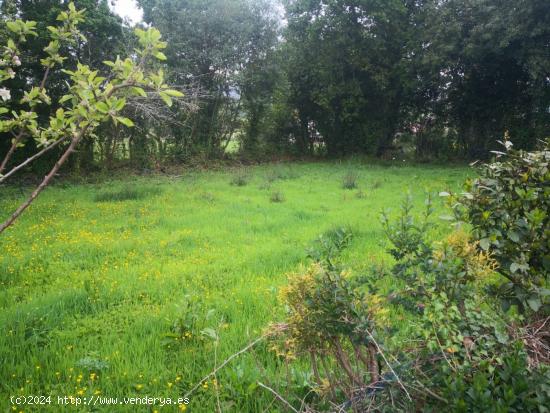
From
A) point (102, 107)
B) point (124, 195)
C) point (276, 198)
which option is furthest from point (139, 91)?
point (124, 195)

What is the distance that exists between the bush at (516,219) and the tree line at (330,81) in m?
15.2

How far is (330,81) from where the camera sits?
20984 mm

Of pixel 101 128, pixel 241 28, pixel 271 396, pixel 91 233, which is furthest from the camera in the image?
pixel 241 28

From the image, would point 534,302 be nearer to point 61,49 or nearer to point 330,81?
point 61,49

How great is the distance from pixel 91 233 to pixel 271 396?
18.9ft

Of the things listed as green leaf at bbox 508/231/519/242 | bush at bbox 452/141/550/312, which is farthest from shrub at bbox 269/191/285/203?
green leaf at bbox 508/231/519/242

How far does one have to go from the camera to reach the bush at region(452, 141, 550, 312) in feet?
8.07

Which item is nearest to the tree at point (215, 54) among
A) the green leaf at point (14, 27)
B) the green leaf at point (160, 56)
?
the green leaf at point (14, 27)

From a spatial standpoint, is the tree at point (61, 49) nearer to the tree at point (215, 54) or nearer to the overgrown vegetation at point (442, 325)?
the tree at point (215, 54)

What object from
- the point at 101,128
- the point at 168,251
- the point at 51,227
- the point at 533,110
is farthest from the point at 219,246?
the point at 533,110

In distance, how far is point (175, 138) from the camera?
19.7 metres

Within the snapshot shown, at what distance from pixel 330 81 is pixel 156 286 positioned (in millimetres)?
18126

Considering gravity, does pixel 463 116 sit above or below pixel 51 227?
above

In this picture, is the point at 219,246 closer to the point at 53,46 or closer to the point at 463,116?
the point at 53,46
